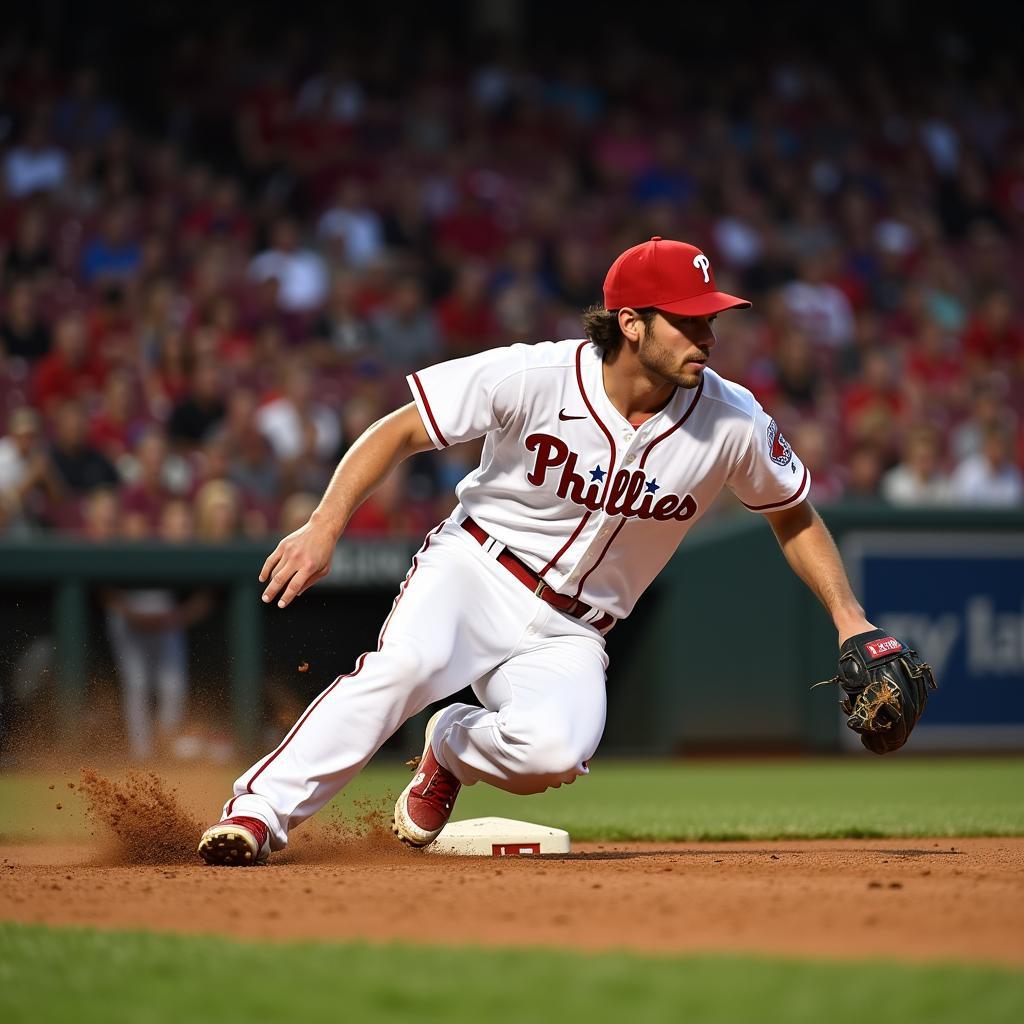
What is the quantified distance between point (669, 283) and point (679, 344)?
0.17m

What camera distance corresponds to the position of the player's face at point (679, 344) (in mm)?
4516

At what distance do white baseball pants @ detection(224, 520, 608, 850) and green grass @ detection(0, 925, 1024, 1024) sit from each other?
48.5 inches

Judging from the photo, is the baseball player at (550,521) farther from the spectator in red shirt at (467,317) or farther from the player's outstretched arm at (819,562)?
the spectator in red shirt at (467,317)

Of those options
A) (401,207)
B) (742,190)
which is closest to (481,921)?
(401,207)

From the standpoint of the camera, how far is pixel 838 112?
15.9 m

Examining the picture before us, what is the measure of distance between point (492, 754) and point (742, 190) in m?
10.7

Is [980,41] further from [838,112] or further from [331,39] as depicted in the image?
[331,39]

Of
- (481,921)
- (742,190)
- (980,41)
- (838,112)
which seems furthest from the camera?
(980,41)

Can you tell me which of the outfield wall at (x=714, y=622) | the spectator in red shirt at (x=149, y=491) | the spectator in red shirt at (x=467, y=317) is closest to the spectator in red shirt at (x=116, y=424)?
the spectator in red shirt at (x=149, y=491)

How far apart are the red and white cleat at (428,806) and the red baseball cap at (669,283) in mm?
1401

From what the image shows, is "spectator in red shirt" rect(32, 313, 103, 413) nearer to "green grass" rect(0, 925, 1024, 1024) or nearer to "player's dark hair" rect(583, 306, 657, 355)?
"player's dark hair" rect(583, 306, 657, 355)

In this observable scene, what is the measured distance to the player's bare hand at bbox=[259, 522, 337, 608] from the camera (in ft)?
13.5

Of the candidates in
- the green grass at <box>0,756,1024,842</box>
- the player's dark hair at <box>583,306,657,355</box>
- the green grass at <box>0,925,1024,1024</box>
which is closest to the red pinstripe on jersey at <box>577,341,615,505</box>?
the player's dark hair at <box>583,306,657,355</box>

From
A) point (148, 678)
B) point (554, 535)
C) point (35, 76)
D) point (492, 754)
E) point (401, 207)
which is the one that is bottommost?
point (148, 678)
